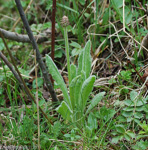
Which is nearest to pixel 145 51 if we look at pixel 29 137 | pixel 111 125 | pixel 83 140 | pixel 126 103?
pixel 126 103

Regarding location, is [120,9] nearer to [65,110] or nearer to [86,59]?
[86,59]

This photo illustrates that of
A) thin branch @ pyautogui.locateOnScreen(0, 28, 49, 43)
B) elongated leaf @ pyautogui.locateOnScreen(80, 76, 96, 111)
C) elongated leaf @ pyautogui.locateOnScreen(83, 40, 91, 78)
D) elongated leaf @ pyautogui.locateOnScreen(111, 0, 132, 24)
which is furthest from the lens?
thin branch @ pyautogui.locateOnScreen(0, 28, 49, 43)

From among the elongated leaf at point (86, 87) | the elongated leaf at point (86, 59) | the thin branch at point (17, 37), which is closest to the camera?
the elongated leaf at point (86, 87)

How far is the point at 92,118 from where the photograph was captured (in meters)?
1.55

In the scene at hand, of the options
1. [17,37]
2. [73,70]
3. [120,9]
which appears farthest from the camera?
[17,37]

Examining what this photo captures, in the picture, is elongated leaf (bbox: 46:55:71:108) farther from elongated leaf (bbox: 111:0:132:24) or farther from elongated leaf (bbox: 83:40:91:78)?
elongated leaf (bbox: 111:0:132:24)

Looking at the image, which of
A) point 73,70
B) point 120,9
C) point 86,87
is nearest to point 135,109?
point 86,87

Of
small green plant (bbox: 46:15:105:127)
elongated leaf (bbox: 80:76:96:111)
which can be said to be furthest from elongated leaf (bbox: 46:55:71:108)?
elongated leaf (bbox: 80:76:96:111)

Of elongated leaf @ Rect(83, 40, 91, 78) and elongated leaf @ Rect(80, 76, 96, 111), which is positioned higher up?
elongated leaf @ Rect(83, 40, 91, 78)

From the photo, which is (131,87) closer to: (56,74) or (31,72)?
(56,74)

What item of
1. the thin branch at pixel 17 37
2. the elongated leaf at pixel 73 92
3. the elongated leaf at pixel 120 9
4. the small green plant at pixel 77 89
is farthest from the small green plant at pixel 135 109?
the thin branch at pixel 17 37

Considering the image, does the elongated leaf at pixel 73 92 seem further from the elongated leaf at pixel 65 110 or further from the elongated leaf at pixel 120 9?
the elongated leaf at pixel 120 9

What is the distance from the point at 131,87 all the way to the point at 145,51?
13.3 inches

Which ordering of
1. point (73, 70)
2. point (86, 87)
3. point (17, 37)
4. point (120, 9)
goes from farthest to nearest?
point (17, 37)
point (120, 9)
point (73, 70)
point (86, 87)
